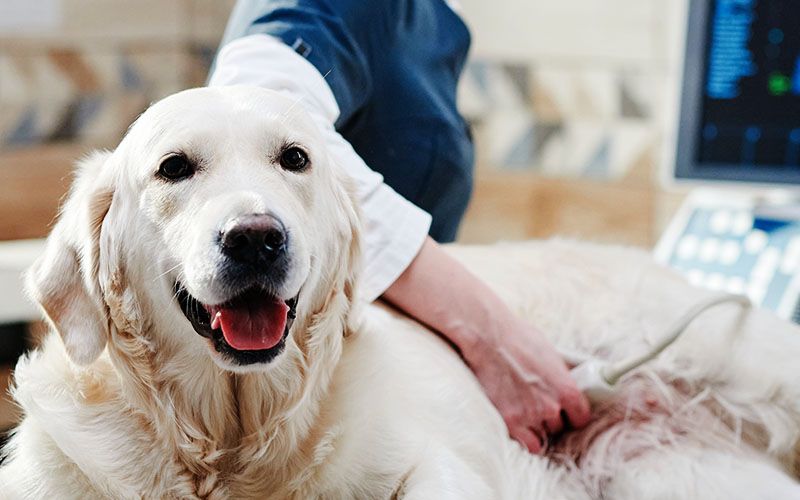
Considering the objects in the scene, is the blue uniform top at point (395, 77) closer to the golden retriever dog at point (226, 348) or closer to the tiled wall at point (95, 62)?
the golden retriever dog at point (226, 348)

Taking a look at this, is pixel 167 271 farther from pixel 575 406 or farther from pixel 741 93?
pixel 741 93

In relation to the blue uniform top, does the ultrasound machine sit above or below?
below

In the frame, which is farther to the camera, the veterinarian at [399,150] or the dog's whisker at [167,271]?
the veterinarian at [399,150]

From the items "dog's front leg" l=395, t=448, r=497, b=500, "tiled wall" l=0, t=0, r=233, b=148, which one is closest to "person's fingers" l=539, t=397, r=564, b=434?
"dog's front leg" l=395, t=448, r=497, b=500

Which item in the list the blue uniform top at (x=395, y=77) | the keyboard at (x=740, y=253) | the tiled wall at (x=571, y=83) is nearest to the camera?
the blue uniform top at (x=395, y=77)

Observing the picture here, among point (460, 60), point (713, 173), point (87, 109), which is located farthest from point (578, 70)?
point (87, 109)

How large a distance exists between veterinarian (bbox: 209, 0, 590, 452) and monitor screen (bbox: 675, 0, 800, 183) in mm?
505

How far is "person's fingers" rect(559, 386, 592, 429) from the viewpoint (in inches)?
39.7

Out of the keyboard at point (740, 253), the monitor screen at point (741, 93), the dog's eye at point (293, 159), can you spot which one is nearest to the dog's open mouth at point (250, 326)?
the dog's eye at point (293, 159)

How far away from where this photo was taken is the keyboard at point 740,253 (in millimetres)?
1310

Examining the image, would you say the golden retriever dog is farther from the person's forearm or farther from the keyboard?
the keyboard

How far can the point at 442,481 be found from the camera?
0.80m

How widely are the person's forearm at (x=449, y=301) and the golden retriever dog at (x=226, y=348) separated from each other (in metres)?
0.06

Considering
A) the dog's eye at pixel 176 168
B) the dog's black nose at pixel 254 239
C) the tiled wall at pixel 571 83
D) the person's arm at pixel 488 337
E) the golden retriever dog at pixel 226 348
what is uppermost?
the dog's eye at pixel 176 168
